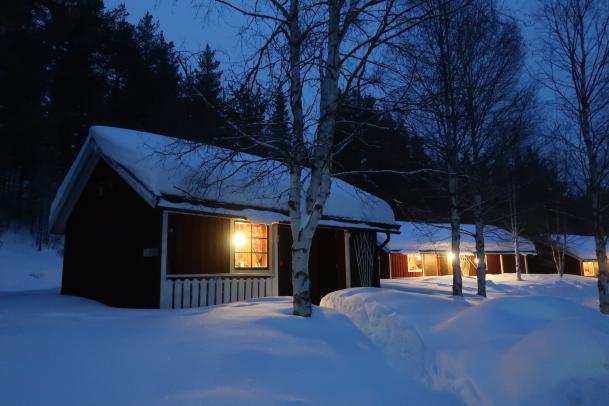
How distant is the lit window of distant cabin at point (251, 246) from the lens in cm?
1064

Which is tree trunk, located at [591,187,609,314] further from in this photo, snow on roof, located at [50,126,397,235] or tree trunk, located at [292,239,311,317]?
tree trunk, located at [292,239,311,317]

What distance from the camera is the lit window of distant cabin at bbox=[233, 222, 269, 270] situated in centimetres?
1064

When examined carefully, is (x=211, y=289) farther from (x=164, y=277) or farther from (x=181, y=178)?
(x=181, y=178)

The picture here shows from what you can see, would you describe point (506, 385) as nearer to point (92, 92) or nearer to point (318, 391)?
point (318, 391)

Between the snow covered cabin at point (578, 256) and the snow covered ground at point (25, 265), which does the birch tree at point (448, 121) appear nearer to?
the snow covered ground at point (25, 265)

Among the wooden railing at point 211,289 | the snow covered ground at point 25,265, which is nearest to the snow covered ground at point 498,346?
the wooden railing at point 211,289

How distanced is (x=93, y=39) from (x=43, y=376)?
27.2 m

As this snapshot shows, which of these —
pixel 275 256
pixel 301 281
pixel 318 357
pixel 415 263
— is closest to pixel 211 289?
pixel 275 256

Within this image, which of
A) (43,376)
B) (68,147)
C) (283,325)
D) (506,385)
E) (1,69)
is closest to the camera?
(43,376)

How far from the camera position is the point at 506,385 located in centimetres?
430

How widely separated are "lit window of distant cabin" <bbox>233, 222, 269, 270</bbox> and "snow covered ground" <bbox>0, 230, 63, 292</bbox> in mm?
12776

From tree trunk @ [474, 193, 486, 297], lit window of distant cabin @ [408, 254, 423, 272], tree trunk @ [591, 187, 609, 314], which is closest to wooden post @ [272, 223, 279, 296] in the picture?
tree trunk @ [474, 193, 486, 297]

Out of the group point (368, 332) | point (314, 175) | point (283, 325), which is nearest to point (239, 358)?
point (283, 325)

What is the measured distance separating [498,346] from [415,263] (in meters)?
25.6
